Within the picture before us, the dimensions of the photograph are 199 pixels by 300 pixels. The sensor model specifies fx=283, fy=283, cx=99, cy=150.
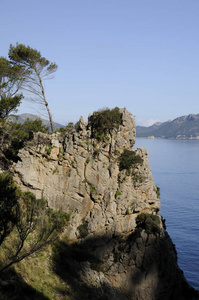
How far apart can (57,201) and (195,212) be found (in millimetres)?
51755

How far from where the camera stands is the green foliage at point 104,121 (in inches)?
1362

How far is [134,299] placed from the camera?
30.4 m

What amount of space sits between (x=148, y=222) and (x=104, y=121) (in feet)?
42.7

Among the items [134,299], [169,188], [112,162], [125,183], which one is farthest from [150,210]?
[169,188]

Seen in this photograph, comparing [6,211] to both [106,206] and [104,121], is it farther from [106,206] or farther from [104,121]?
[104,121]

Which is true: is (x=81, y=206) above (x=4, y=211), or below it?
below

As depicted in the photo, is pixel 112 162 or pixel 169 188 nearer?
pixel 112 162

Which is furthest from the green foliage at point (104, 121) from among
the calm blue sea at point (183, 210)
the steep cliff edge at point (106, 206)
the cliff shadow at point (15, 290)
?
the calm blue sea at point (183, 210)

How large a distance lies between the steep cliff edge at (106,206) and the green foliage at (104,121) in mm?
348

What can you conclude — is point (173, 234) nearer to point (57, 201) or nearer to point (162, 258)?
point (162, 258)

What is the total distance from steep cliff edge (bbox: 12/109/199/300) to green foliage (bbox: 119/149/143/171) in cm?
13

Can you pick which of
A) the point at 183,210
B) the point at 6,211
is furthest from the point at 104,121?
the point at 183,210

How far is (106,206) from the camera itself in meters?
33.5

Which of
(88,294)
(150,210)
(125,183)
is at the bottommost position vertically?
(88,294)
